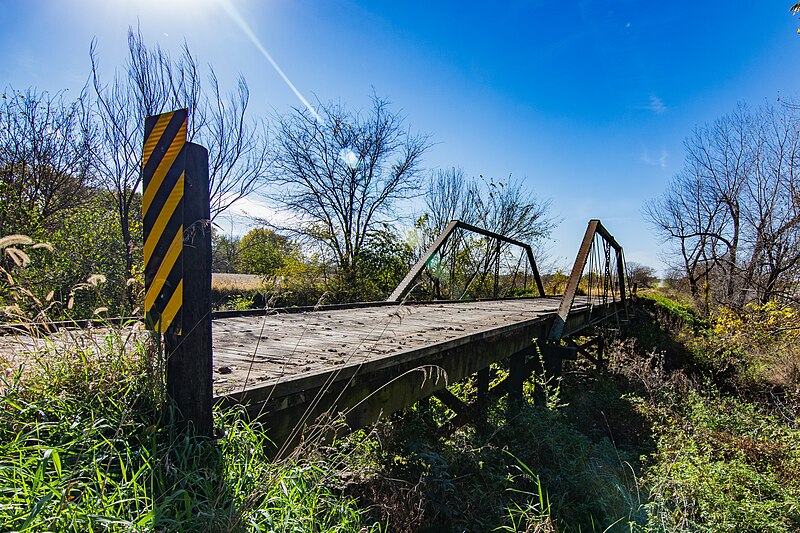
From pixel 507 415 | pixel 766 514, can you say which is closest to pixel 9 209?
pixel 507 415

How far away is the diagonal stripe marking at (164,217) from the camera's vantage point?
4.64 ft

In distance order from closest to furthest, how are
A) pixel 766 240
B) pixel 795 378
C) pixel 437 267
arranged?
1. pixel 795 378
2. pixel 437 267
3. pixel 766 240

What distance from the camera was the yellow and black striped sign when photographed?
1399mm

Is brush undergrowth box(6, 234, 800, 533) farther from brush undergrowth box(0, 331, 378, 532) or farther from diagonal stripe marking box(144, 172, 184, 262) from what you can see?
diagonal stripe marking box(144, 172, 184, 262)

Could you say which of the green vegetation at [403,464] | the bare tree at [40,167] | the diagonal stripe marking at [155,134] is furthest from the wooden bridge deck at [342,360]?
the bare tree at [40,167]

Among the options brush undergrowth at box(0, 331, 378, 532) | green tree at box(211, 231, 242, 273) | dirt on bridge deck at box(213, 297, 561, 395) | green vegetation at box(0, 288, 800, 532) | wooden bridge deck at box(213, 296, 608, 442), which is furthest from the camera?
green tree at box(211, 231, 242, 273)

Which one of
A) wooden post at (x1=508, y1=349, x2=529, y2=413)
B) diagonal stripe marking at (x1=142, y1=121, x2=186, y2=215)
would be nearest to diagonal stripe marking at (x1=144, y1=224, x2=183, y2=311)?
diagonal stripe marking at (x1=142, y1=121, x2=186, y2=215)

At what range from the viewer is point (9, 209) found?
6430mm

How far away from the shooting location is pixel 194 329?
1405 millimetres

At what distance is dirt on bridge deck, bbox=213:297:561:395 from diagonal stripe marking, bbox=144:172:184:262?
0.55 meters

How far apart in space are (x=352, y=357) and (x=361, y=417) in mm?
320

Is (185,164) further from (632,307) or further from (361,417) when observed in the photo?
(632,307)

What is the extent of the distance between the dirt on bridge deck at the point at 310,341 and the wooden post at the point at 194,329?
187 millimetres

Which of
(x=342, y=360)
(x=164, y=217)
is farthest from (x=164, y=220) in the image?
(x=342, y=360)
